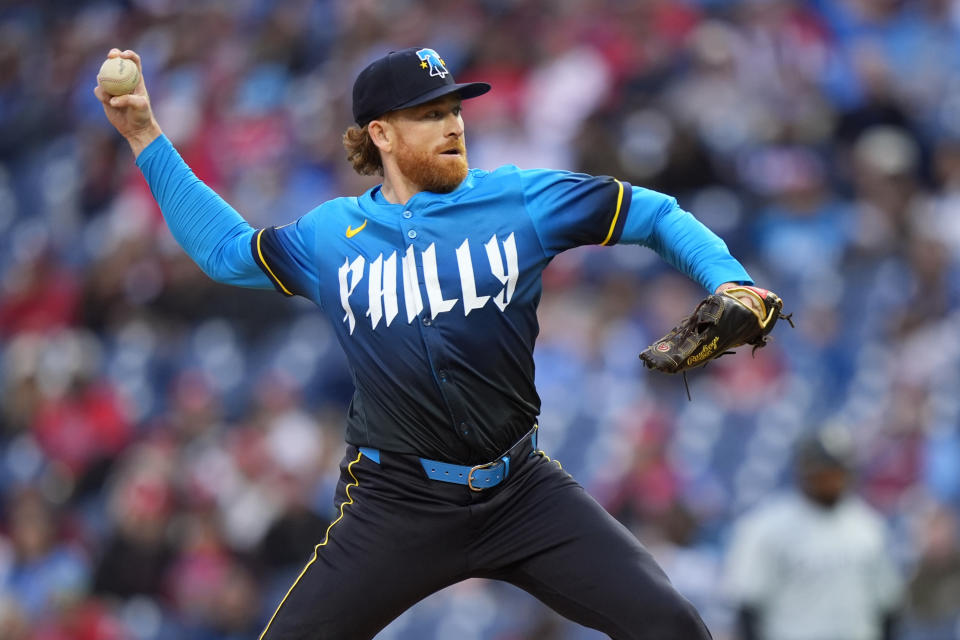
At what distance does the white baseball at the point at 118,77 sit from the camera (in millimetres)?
4812

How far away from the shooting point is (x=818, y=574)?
7.33 meters

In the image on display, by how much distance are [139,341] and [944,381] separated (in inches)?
251

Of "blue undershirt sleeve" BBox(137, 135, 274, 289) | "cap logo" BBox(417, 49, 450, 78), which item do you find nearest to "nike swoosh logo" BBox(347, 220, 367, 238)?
"blue undershirt sleeve" BBox(137, 135, 274, 289)

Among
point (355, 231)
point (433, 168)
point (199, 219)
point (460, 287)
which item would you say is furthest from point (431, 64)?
point (199, 219)

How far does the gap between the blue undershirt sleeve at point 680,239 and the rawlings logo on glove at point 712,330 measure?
11cm

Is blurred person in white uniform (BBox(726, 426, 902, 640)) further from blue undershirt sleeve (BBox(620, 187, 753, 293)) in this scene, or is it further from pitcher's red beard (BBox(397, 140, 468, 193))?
pitcher's red beard (BBox(397, 140, 468, 193))

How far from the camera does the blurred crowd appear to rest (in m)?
8.84

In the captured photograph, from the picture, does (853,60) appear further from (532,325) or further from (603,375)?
(532,325)

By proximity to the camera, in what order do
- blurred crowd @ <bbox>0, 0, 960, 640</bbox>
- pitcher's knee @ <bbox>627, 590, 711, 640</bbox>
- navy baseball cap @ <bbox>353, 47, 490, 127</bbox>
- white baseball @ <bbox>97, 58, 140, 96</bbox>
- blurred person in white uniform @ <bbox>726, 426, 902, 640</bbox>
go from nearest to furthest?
pitcher's knee @ <bbox>627, 590, 711, 640</bbox>, navy baseball cap @ <bbox>353, 47, 490, 127</bbox>, white baseball @ <bbox>97, 58, 140, 96</bbox>, blurred person in white uniform @ <bbox>726, 426, 902, 640</bbox>, blurred crowd @ <bbox>0, 0, 960, 640</bbox>

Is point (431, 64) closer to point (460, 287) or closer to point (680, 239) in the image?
point (460, 287)

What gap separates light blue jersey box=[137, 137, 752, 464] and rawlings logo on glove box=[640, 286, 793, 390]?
11.3 inches

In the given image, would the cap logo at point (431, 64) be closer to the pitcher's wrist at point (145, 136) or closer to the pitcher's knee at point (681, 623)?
the pitcher's wrist at point (145, 136)

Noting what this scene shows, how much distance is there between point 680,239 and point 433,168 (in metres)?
0.82

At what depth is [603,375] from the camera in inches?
387
